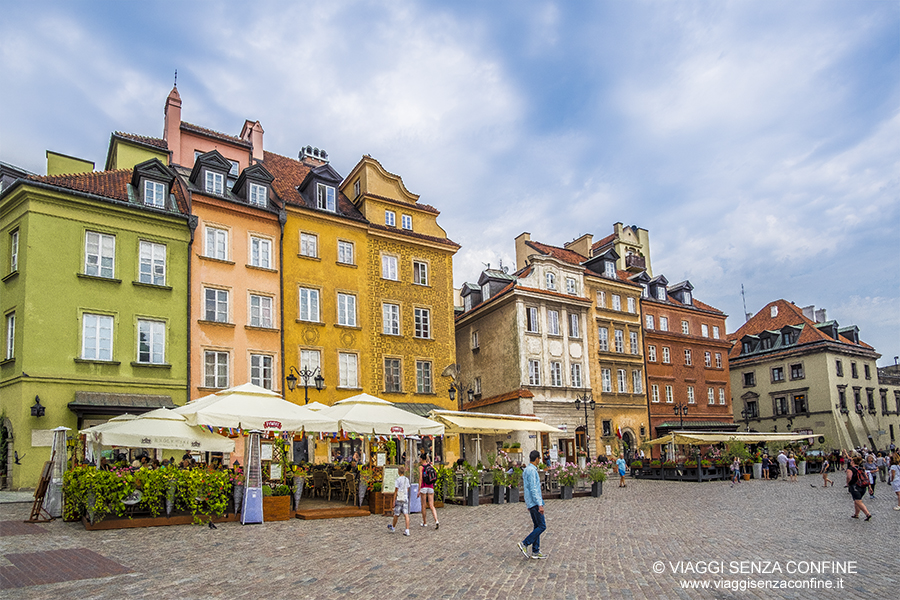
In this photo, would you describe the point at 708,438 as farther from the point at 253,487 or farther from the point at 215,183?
the point at 215,183

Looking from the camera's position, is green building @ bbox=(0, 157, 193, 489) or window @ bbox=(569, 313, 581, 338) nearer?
green building @ bbox=(0, 157, 193, 489)

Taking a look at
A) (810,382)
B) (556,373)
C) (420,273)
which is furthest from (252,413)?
(810,382)

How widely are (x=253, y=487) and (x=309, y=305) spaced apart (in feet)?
50.6

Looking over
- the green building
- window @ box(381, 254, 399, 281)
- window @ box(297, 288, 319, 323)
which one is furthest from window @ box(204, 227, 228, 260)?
window @ box(381, 254, 399, 281)

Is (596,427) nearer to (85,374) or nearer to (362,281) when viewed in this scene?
(362,281)

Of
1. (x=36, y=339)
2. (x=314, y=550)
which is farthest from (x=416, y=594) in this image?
(x=36, y=339)

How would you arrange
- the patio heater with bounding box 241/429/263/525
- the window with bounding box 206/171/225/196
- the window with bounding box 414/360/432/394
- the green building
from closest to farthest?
the patio heater with bounding box 241/429/263/525, the green building, the window with bounding box 206/171/225/196, the window with bounding box 414/360/432/394

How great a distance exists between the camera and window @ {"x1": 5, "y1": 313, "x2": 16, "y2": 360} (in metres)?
23.7

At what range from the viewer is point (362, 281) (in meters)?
32.7

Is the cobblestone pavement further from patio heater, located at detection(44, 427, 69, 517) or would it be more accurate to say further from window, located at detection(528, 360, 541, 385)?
window, located at detection(528, 360, 541, 385)

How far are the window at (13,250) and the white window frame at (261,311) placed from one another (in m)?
8.70

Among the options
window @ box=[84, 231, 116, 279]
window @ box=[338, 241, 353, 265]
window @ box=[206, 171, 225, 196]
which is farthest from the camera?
window @ box=[338, 241, 353, 265]

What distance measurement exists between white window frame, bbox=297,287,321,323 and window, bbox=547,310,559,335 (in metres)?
16.6

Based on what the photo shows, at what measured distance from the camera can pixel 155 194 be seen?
89.7ft
